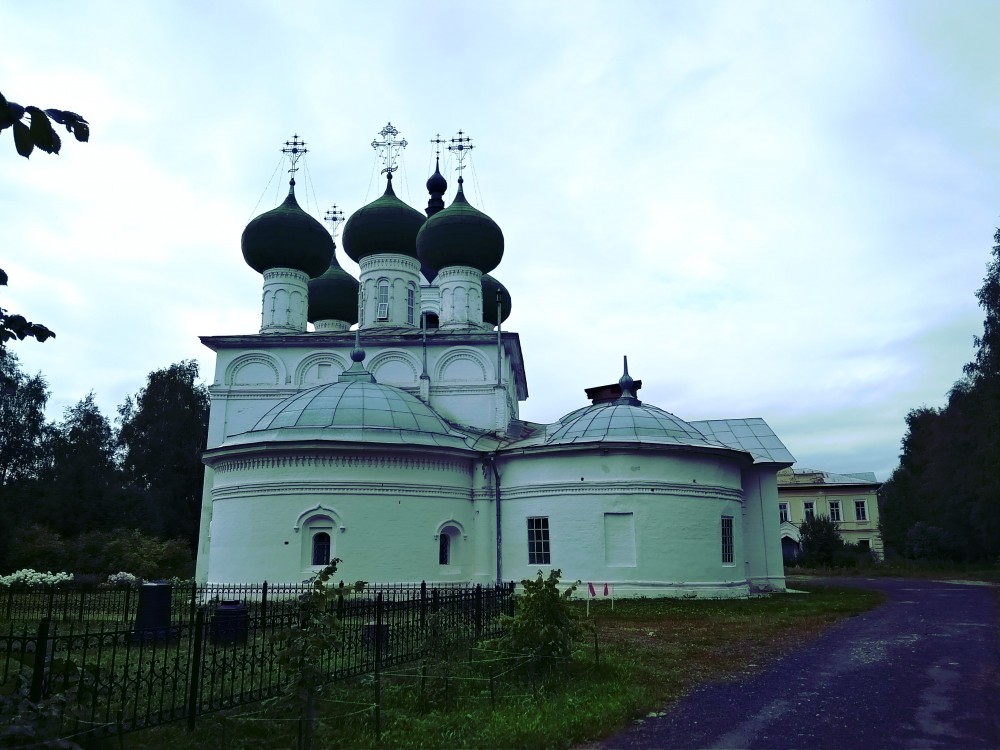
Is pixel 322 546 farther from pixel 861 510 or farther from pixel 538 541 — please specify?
pixel 861 510

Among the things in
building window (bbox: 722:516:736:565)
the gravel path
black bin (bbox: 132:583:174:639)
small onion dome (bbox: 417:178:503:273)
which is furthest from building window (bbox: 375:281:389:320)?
the gravel path

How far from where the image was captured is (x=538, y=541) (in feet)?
59.3

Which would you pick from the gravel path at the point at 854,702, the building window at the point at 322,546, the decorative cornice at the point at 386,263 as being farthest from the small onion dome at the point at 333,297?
the gravel path at the point at 854,702

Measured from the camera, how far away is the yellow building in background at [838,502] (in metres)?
40.4

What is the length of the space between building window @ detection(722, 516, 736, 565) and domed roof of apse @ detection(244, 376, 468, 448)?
6.54m

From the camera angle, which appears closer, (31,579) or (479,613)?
(479,613)

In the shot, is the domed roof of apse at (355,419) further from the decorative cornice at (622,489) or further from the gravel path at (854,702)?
the gravel path at (854,702)

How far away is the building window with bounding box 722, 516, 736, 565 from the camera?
60.1 feet

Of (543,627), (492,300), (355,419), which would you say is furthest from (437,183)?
(543,627)

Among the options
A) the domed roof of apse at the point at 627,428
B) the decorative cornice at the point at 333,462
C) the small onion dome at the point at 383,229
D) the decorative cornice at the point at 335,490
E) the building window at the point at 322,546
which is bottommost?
the building window at the point at 322,546

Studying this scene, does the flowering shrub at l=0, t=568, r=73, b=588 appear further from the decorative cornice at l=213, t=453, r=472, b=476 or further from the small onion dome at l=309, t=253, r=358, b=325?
the small onion dome at l=309, t=253, r=358, b=325

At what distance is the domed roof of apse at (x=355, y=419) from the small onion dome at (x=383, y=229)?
6823 mm

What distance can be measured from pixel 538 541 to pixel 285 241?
1263 cm

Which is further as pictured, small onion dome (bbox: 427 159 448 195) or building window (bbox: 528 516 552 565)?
small onion dome (bbox: 427 159 448 195)
